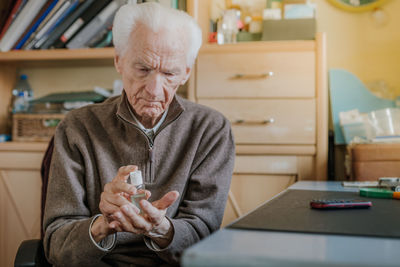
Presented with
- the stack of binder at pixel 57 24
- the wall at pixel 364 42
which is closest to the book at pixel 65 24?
the stack of binder at pixel 57 24

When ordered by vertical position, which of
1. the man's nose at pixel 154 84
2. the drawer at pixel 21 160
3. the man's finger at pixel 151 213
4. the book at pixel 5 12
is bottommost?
the drawer at pixel 21 160

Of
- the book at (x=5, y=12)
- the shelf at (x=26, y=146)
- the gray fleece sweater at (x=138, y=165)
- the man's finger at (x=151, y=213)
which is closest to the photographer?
the man's finger at (x=151, y=213)

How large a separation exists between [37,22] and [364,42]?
149 centimetres

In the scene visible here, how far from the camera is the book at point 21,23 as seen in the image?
2072mm

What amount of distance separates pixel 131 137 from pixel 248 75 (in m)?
0.73

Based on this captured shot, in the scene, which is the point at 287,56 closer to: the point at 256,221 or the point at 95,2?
the point at 95,2

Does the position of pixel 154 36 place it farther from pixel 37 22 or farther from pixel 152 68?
pixel 37 22

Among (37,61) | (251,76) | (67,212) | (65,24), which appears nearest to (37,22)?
(65,24)

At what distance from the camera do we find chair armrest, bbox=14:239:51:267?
1050mm

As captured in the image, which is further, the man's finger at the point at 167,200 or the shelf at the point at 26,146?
the shelf at the point at 26,146

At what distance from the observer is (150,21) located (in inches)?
48.1

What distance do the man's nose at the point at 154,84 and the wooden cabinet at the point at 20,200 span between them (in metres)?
0.95

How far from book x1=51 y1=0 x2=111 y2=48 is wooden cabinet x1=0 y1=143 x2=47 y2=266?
0.49 m

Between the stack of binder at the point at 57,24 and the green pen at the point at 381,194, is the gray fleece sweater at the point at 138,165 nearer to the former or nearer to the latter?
the green pen at the point at 381,194
